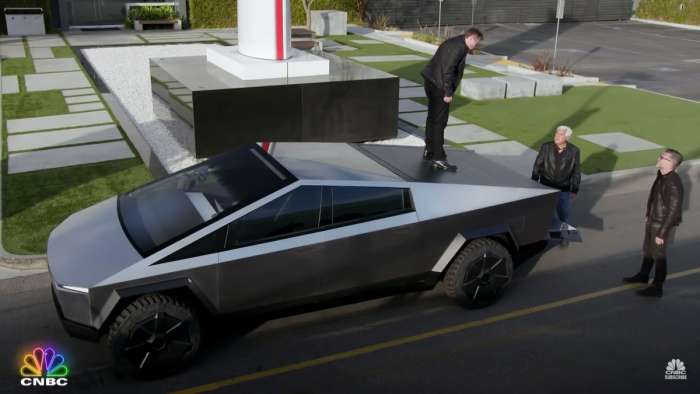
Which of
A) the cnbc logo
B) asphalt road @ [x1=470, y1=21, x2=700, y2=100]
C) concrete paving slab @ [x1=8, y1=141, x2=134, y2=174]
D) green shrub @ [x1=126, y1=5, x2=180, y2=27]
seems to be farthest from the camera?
green shrub @ [x1=126, y1=5, x2=180, y2=27]

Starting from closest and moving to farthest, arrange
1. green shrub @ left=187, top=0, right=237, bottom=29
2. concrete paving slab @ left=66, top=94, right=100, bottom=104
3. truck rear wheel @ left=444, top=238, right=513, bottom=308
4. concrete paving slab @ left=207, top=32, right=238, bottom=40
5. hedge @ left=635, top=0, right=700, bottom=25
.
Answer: truck rear wheel @ left=444, top=238, right=513, bottom=308
concrete paving slab @ left=66, top=94, right=100, bottom=104
concrete paving slab @ left=207, top=32, right=238, bottom=40
green shrub @ left=187, top=0, right=237, bottom=29
hedge @ left=635, top=0, right=700, bottom=25

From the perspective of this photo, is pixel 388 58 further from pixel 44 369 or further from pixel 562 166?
pixel 44 369

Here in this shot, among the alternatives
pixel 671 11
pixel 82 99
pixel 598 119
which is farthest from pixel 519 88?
pixel 671 11

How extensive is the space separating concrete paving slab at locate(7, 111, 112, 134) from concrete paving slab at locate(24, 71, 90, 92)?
2967 mm

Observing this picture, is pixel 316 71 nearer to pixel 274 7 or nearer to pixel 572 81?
pixel 274 7

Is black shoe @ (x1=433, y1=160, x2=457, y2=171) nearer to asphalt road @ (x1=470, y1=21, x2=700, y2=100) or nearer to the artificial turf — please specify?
the artificial turf

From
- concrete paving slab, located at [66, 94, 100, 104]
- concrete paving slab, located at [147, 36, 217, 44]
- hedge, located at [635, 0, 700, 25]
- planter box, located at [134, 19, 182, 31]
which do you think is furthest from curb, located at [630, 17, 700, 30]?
concrete paving slab, located at [66, 94, 100, 104]

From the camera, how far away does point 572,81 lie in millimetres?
18578

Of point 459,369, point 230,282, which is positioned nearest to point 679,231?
point 459,369

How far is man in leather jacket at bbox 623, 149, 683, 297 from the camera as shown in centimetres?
662

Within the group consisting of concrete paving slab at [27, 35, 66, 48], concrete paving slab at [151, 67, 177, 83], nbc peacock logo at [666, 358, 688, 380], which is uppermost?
concrete paving slab at [151, 67, 177, 83]

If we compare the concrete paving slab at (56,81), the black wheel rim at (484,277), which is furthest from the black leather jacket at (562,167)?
the concrete paving slab at (56,81)

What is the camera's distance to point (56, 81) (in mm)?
16875

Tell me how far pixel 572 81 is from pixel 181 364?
15.8 meters
